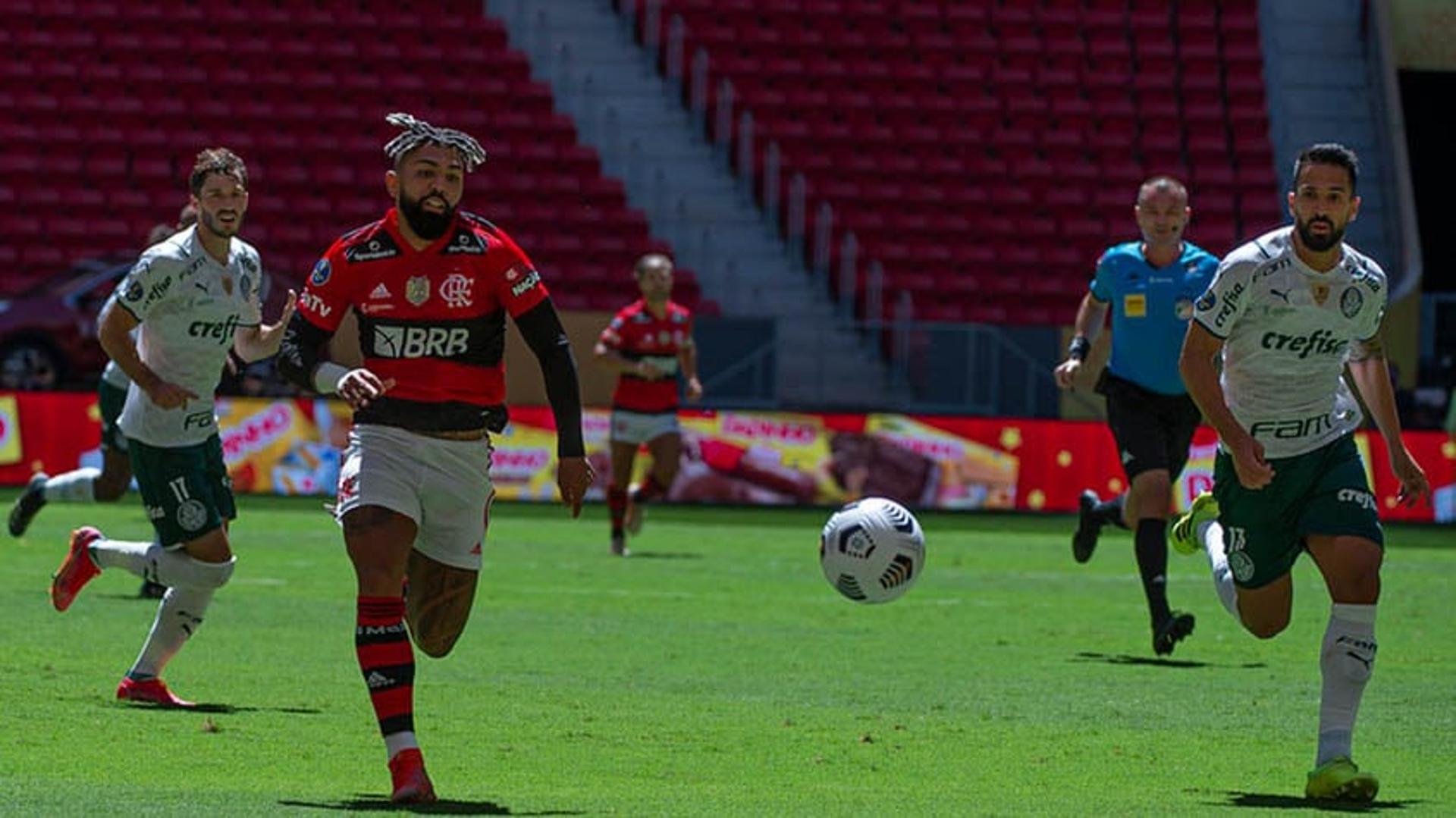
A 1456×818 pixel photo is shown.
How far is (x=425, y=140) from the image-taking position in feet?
30.1

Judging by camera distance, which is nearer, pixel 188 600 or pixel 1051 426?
pixel 188 600

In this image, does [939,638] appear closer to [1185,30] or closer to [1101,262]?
[1101,262]

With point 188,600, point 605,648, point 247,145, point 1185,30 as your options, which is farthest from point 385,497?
point 1185,30

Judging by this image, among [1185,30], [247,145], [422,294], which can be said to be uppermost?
[1185,30]

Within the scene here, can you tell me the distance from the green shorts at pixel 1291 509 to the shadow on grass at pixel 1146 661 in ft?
13.3

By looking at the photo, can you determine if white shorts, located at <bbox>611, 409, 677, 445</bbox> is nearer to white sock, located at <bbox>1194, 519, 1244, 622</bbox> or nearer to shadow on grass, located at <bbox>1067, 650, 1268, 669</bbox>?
shadow on grass, located at <bbox>1067, 650, 1268, 669</bbox>

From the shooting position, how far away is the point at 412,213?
9227 mm

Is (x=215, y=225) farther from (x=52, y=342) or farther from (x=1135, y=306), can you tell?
(x=52, y=342)

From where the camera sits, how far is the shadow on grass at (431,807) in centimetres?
833

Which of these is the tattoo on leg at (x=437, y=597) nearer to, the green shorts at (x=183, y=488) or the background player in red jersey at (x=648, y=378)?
the green shorts at (x=183, y=488)

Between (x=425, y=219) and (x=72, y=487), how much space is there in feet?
32.5

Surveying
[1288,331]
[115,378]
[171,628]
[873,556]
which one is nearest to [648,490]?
[115,378]

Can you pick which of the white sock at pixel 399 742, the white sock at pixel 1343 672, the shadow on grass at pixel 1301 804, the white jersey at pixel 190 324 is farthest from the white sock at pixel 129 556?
the white sock at pixel 1343 672

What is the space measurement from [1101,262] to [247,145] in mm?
21989
